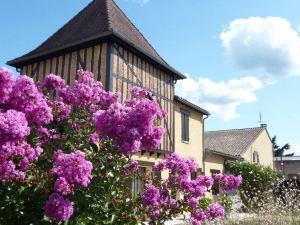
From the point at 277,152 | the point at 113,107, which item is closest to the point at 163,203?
the point at 113,107

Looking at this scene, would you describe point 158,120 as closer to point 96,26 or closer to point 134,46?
point 134,46

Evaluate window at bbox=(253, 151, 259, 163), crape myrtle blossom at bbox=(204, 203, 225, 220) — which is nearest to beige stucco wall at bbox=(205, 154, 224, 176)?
window at bbox=(253, 151, 259, 163)

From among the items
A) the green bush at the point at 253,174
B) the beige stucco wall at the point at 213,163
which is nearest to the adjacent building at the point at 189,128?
the beige stucco wall at the point at 213,163

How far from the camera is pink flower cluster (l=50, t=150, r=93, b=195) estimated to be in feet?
9.59

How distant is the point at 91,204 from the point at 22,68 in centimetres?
1105

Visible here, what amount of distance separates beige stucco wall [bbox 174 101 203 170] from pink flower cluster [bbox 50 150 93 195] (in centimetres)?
1254

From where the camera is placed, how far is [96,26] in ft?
41.2

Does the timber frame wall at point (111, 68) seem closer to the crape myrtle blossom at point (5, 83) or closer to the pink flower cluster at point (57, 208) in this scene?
the crape myrtle blossom at point (5, 83)

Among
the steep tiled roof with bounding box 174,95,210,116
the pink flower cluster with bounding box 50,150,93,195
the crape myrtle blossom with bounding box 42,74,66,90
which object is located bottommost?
the pink flower cluster with bounding box 50,150,93,195

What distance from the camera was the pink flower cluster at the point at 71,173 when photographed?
2924 mm

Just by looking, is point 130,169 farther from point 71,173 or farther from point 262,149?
point 262,149

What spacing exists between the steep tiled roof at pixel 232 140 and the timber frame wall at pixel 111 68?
12.6 m

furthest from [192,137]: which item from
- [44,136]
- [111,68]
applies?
[44,136]

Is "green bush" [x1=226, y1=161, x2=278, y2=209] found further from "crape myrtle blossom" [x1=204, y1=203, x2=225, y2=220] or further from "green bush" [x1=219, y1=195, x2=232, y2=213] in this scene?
"crape myrtle blossom" [x1=204, y1=203, x2=225, y2=220]
